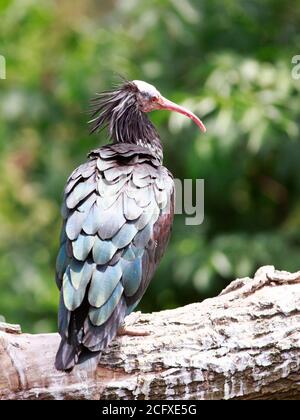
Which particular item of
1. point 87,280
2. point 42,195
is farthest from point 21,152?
point 87,280

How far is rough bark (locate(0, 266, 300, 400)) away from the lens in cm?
461

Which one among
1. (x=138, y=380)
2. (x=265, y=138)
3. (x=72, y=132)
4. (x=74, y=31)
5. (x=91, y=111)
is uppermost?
(x=74, y=31)

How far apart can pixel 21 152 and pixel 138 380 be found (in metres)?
7.75

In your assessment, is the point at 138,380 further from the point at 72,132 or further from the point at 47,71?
the point at 47,71

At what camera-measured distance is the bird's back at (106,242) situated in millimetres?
4578

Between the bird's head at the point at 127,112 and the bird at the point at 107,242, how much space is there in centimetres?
→ 38

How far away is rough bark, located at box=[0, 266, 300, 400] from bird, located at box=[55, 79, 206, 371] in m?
0.14

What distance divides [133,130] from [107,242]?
1.39 metres

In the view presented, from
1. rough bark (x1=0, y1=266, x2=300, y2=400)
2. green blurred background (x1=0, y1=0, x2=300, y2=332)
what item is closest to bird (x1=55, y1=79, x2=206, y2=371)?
rough bark (x1=0, y1=266, x2=300, y2=400)

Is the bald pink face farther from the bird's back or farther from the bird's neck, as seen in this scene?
the bird's back

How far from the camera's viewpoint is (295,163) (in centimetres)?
831

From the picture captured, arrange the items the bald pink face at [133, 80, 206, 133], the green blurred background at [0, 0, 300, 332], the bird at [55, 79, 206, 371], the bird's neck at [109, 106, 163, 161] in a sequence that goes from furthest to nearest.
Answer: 1. the green blurred background at [0, 0, 300, 332]
2. the bald pink face at [133, 80, 206, 133]
3. the bird's neck at [109, 106, 163, 161]
4. the bird at [55, 79, 206, 371]

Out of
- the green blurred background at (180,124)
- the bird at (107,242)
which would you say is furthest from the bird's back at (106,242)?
the green blurred background at (180,124)

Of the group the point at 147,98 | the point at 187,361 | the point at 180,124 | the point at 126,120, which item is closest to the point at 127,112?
the point at 126,120
